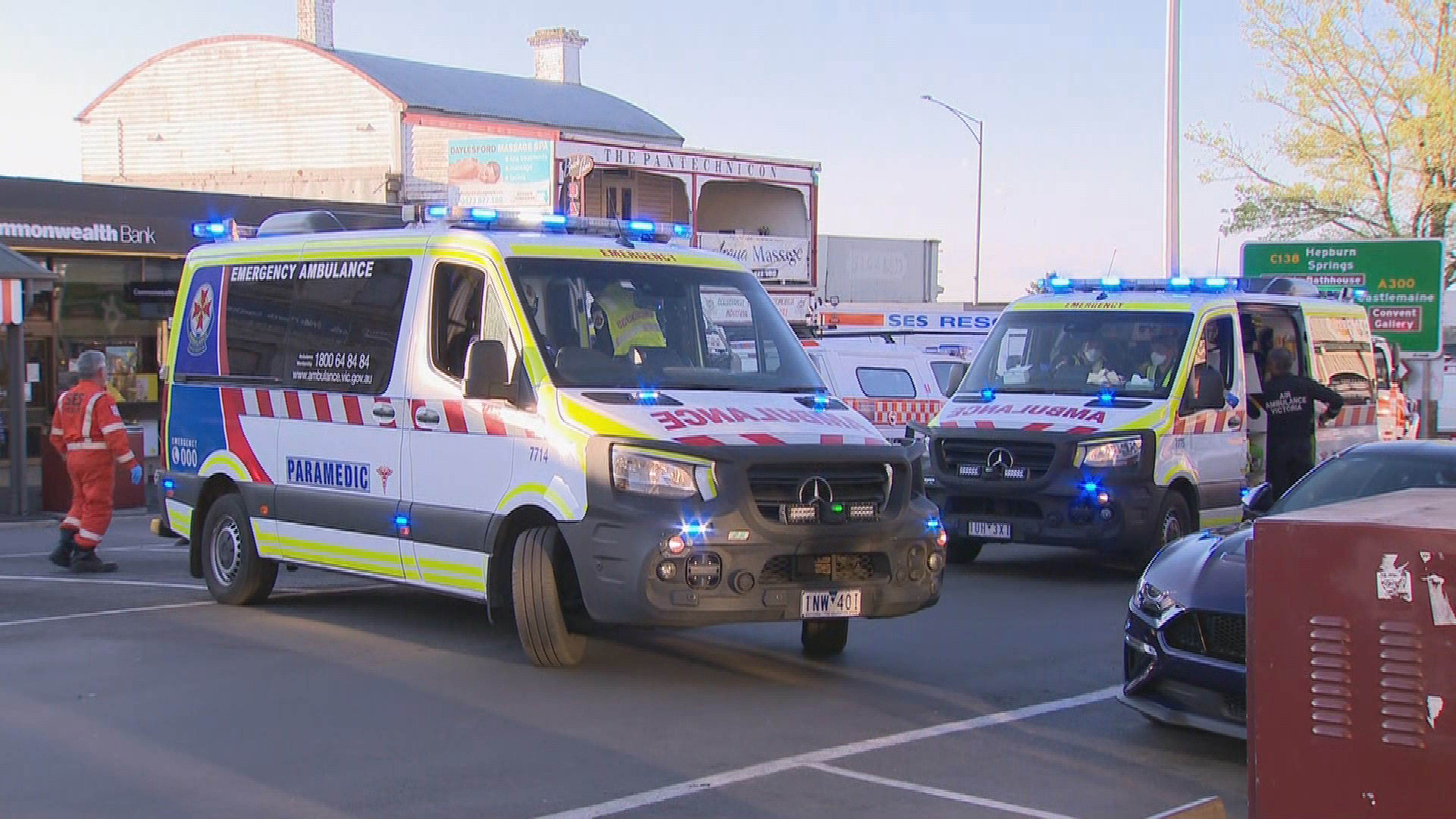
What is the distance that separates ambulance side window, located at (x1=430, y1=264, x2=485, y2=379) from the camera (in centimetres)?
918

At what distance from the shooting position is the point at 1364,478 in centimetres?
863

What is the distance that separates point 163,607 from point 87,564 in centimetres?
225

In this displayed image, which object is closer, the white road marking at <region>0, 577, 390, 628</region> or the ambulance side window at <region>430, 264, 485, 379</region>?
the ambulance side window at <region>430, 264, 485, 379</region>

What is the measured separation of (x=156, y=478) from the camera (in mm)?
12086

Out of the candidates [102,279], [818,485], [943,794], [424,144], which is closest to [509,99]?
[424,144]

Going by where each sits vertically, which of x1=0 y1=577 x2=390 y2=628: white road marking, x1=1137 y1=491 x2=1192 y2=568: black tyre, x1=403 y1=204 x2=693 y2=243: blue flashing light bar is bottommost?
x1=0 y1=577 x2=390 y2=628: white road marking

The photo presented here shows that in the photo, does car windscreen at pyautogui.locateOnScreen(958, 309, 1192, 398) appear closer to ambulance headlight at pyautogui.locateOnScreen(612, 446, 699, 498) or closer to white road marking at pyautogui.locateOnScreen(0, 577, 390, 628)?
white road marking at pyautogui.locateOnScreen(0, 577, 390, 628)

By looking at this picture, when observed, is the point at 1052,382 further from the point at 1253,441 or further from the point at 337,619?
the point at 337,619

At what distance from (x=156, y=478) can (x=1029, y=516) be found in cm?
678

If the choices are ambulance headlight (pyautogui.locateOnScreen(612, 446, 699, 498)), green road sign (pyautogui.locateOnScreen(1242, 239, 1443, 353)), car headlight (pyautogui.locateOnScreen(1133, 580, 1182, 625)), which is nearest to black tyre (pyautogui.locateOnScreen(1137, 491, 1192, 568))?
car headlight (pyautogui.locateOnScreen(1133, 580, 1182, 625))

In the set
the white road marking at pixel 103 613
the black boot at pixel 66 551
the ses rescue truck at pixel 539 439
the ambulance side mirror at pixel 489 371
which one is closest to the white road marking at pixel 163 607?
the white road marking at pixel 103 613

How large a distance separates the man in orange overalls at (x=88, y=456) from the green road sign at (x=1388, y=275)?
19.5 metres

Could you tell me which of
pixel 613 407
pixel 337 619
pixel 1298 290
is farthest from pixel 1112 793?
pixel 1298 290

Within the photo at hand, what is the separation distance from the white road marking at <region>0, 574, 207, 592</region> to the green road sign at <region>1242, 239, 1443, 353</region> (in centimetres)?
1960
